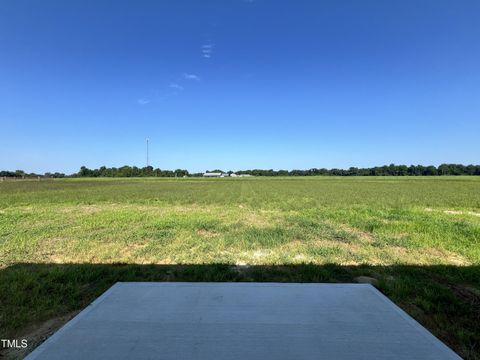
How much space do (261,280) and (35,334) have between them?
2.89 metres

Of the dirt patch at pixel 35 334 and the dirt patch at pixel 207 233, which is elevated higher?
the dirt patch at pixel 35 334

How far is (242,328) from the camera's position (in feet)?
7.23

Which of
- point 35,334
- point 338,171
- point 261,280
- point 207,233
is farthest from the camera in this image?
point 338,171

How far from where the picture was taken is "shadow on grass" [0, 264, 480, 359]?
9.50ft

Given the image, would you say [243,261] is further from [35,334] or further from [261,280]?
[35,334]

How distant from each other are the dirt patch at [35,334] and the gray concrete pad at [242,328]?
0.58m

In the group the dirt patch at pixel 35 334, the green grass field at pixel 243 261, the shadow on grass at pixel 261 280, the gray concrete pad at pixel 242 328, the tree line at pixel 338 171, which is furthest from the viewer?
the tree line at pixel 338 171

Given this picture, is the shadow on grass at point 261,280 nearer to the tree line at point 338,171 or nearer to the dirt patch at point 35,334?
the dirt patch at point 35,334

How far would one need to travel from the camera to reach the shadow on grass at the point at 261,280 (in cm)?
290

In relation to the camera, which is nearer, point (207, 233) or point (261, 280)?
point (261, 280)

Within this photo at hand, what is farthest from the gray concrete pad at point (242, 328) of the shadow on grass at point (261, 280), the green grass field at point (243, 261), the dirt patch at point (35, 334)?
the green grass field at point (243, 261)

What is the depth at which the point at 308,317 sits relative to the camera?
7.85ft

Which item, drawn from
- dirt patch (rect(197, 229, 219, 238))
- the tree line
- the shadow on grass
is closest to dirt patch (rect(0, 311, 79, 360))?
the shadow on grass

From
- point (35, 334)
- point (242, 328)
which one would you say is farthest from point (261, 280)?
point (35, 334)
